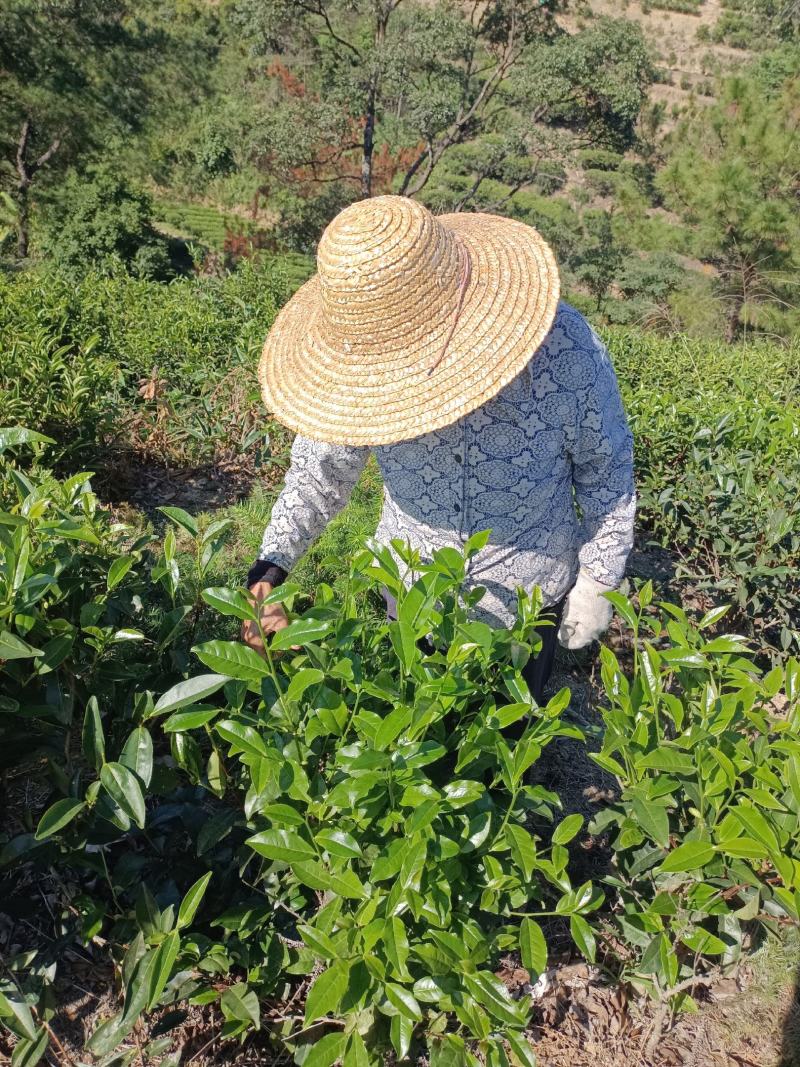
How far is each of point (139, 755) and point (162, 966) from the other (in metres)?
0.28

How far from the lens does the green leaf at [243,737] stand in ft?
3.12

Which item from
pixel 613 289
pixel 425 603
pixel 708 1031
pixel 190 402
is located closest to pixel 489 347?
pixel 425 603

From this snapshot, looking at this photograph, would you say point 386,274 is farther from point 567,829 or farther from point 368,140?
point 368,140

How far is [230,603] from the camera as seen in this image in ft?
3.25

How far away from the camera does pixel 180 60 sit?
1609 cm

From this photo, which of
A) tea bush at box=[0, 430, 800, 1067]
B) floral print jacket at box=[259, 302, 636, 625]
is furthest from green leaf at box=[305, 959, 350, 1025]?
floral print jacket at box=[259, 302, 636, 625]

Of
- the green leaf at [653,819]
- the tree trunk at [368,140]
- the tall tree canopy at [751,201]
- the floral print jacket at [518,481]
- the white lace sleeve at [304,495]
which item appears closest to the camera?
the green leaf at [653,819]

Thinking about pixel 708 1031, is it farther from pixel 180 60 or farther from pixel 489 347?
pixel 180 60

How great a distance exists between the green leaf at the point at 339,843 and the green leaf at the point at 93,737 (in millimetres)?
313

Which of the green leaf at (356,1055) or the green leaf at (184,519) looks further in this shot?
the green leaf at (184,519)

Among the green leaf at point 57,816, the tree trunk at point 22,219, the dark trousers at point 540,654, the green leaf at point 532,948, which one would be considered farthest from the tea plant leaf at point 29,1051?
the tree trunk at point 22,219

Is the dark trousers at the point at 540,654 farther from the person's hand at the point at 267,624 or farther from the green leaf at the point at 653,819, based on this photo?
the green leaf at the point at 653,819

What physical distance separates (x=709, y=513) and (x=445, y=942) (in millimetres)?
2219

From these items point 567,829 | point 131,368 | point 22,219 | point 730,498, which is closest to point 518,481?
point 567,829
